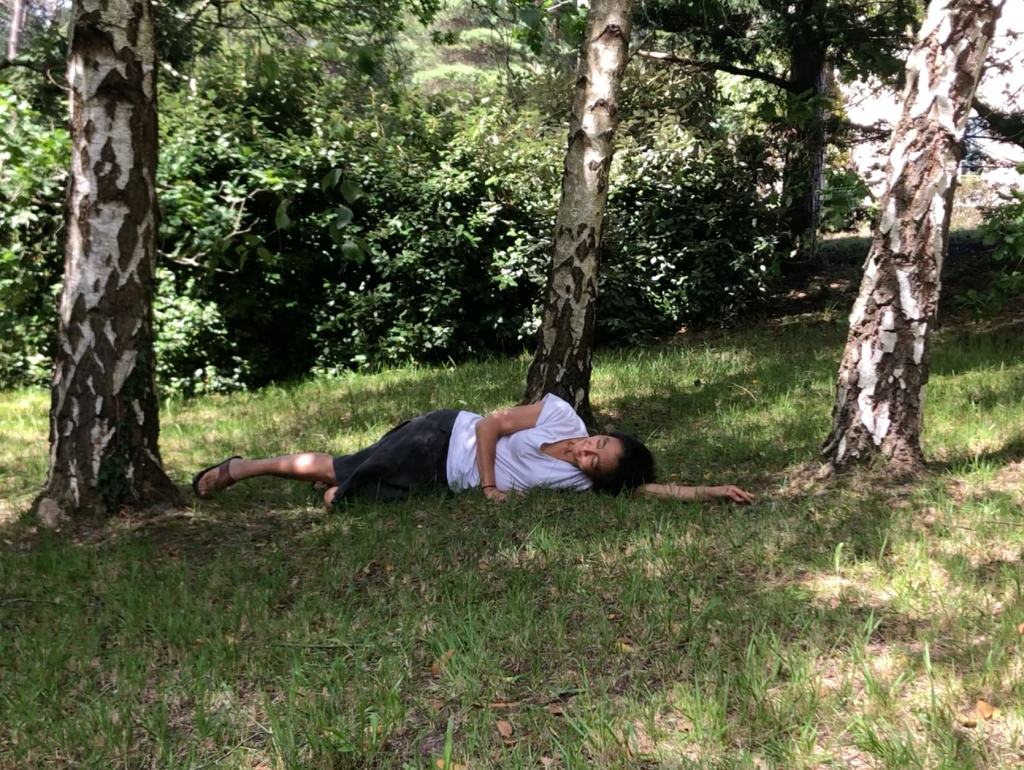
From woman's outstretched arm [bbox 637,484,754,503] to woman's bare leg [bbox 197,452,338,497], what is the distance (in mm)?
2016

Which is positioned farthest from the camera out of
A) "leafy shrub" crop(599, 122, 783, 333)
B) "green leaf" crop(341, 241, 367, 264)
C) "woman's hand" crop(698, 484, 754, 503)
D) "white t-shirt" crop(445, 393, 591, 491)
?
"leafy shrub" crop(599, 122, 783, 333)

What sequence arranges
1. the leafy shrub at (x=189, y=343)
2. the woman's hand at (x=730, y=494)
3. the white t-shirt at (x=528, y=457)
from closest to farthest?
the woman's hand at (x=730, y=494) < the white t-shirt at (x=528, y=457) < the leafy shrub at (x=189, y=343)

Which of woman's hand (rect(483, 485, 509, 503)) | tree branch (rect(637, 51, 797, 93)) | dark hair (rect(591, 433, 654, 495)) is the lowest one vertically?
woman's hand (rect(483, 485, 509, 503))

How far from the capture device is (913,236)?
15.1 feet

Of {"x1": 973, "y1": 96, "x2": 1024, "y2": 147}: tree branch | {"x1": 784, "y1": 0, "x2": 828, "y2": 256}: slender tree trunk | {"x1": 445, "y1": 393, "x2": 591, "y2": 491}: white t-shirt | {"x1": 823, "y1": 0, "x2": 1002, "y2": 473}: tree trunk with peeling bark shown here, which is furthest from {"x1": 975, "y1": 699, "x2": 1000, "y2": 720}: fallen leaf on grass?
{"x1": 973, "y1": 96, "x2": 1024, "y2": 147}: tree branch

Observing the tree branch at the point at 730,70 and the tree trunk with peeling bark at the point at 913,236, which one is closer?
the tree trunk with peeling bark at the point at 913,236

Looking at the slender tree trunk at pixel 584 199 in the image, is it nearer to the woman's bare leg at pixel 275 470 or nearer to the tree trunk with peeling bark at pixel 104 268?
the woman's bare leg at pixel 275 470

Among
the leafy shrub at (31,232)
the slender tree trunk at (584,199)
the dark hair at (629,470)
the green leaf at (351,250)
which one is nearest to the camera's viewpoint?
the green leaf at (351,250)

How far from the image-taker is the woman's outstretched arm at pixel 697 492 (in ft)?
16.0

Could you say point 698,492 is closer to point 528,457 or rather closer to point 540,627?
point 528,457

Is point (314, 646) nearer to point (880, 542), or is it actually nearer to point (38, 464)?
point (880, 542)

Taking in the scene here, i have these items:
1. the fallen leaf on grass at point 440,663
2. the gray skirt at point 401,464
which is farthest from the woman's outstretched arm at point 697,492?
the fallen leaf on grass at point 440,663

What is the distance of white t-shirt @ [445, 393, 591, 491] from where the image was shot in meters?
5.25

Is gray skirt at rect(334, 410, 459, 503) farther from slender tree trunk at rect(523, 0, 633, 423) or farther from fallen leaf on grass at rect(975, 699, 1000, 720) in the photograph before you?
fallen leaf on grass at rect(975, 699, 1000, 720)
